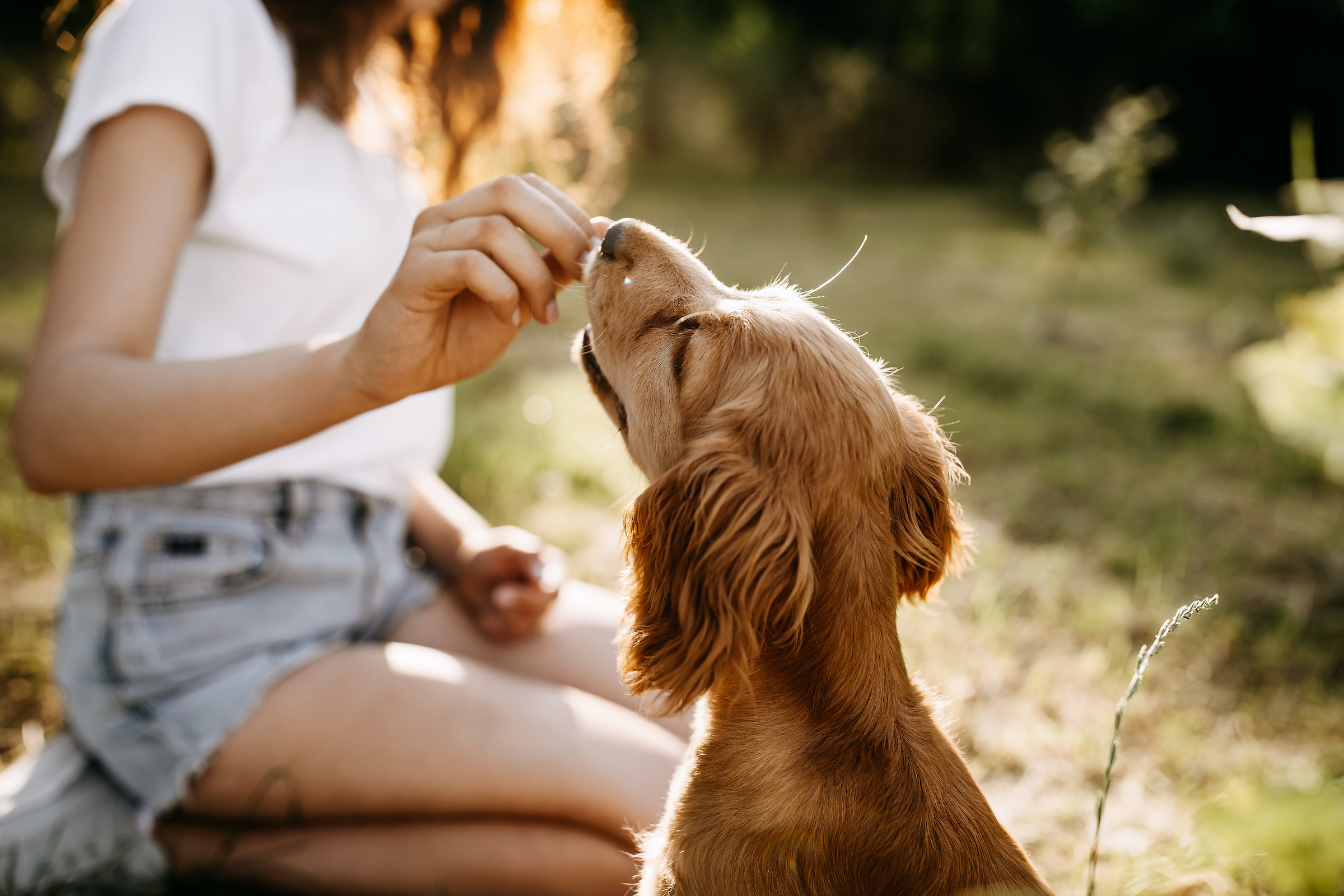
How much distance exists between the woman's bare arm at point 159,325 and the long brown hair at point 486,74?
0.55 m

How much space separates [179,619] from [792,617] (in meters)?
1.37

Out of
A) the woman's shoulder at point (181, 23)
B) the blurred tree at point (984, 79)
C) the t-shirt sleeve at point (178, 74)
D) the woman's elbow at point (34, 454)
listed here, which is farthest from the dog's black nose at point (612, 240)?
the blurred tree at point (984, 79)

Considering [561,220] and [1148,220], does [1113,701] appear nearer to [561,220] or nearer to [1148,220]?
[561,220]

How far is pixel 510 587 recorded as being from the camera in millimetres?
2326

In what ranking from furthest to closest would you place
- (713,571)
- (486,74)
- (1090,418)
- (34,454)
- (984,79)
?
(984,79) → (1090,418) → (486,74) → (34,454) → (713,571)

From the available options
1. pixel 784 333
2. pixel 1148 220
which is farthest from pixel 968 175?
pixel 784 333

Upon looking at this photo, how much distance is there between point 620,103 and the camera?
466cm

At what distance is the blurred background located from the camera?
249 centimetres

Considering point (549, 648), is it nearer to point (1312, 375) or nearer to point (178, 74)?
point (178, 74)

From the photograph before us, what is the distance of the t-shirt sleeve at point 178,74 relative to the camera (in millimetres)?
1733

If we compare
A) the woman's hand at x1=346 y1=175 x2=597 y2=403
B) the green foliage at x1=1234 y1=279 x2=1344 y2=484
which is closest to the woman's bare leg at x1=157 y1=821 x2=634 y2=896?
the woman's hand at x1=346 y1=175 x2=597 y2=403

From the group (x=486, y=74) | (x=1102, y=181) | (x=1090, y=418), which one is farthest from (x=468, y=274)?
(x=1102, y=181)

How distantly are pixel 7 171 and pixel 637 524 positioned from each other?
21804mm

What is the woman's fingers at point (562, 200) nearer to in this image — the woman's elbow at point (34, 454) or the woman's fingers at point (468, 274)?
the woman's fingers at point (468, 274)
